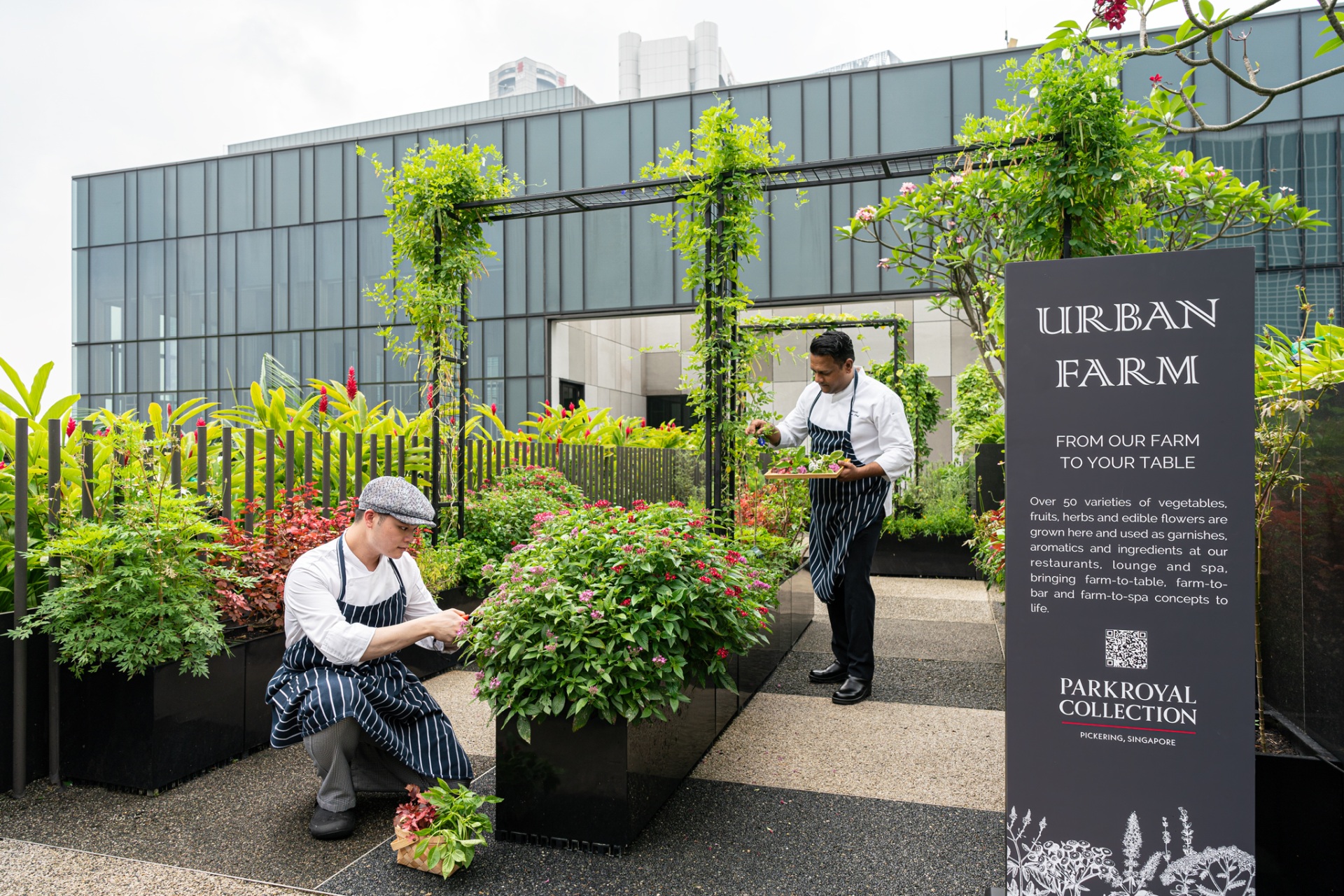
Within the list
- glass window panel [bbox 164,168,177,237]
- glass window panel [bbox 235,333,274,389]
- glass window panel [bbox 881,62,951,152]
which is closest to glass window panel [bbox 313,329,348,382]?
glass window panel [bbox 235,333,274,389]

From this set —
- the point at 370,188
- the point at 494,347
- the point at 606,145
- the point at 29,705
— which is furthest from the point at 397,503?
the point at 370,188

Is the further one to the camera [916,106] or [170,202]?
[170,202]

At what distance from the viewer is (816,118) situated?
62.3 ft

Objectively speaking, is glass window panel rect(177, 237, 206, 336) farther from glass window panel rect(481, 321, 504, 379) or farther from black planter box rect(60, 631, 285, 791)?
black planter box rect(60, 631, 285, 791)

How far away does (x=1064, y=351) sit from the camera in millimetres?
2051

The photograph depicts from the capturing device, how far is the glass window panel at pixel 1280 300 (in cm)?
1553

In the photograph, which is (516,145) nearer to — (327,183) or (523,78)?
(327,183)

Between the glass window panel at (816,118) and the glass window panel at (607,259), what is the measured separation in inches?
185

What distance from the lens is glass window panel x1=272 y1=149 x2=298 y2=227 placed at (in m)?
23.5

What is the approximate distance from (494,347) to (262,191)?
895 centimetres

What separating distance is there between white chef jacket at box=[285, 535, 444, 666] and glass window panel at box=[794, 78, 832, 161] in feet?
59.0

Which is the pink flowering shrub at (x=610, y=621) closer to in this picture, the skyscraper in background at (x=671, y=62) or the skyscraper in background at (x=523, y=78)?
the skyscraper in background at (x=671, y=62)

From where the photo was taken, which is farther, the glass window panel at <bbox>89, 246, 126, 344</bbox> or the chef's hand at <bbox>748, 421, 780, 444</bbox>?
the glass window panel at <bbox>89, 246, 126, 344</bbox>

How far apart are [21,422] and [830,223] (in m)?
17.4
